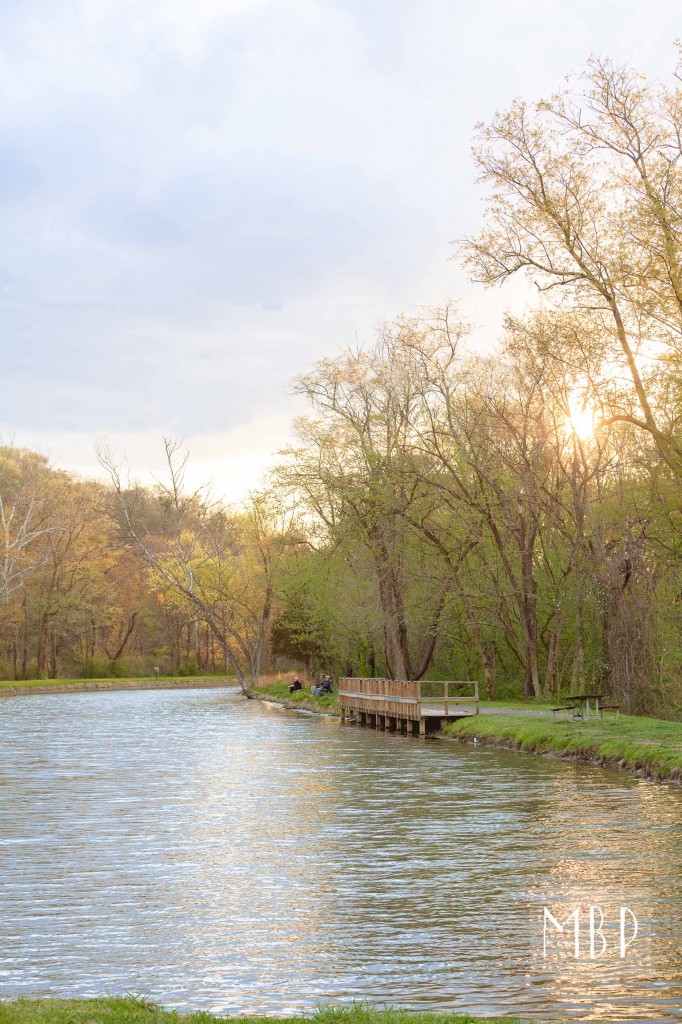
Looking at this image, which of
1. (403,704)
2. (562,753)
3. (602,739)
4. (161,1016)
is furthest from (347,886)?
(403,704)

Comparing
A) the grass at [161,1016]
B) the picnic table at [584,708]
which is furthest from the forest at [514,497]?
the grass at [161,1016]

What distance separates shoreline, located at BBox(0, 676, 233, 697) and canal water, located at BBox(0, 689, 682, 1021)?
161 feet

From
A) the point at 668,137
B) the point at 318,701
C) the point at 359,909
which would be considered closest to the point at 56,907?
the point at 359,909

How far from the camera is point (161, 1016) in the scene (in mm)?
7973

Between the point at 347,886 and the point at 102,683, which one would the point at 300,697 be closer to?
the point at 102,683

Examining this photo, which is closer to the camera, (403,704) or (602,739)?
(602,739)

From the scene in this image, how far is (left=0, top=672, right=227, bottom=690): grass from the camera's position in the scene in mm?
74081

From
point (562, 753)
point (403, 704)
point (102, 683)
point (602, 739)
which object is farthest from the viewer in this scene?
point (102, 683)

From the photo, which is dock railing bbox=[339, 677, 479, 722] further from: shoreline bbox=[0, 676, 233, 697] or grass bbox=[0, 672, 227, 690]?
Result: grass bbox=[0, 672, 227, 690]

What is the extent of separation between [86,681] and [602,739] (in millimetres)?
60082

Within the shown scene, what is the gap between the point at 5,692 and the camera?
2800 inches

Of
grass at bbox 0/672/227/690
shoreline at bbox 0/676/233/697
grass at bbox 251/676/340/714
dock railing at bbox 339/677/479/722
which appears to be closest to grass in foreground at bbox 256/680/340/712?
grass at bbox 251/676/340/714

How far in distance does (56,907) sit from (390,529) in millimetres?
31380

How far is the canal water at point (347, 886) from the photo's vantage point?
30.6 feet
